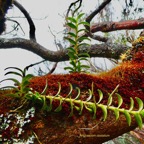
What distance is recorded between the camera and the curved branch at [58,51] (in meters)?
2.18

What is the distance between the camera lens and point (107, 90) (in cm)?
68

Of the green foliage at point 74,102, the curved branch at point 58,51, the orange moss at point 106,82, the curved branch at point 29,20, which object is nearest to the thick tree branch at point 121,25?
the curved branch at point 58,51

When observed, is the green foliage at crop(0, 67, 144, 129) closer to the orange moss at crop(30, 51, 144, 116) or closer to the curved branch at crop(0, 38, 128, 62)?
the orange moss at crop(30, 51, 144, 116)

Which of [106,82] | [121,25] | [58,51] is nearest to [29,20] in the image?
[58,51]

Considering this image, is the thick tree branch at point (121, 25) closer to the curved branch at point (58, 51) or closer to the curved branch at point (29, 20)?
the curved branch at point (58, 51)

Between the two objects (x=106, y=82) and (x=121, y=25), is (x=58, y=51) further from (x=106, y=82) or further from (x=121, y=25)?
(x=106, y=82)

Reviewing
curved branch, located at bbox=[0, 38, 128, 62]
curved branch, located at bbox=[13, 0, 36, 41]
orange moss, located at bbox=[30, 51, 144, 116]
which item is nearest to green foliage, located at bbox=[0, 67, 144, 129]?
orange moss, located at bbox=[30, 51, 144, 116]

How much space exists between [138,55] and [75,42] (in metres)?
0.19

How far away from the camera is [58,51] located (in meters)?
2.46

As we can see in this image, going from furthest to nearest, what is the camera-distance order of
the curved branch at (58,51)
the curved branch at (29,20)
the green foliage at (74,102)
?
the curved branch at (29,20) → the curved branch at (58,51) → the green foliage at (74,102)

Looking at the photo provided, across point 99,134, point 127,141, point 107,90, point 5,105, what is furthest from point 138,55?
point 127,141

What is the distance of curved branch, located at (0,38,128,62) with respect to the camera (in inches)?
85.7

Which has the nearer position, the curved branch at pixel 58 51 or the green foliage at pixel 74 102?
the green foliage at pixel 74 102

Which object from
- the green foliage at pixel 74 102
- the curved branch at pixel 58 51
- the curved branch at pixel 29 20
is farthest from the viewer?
the curved branch at pixel 29 20
